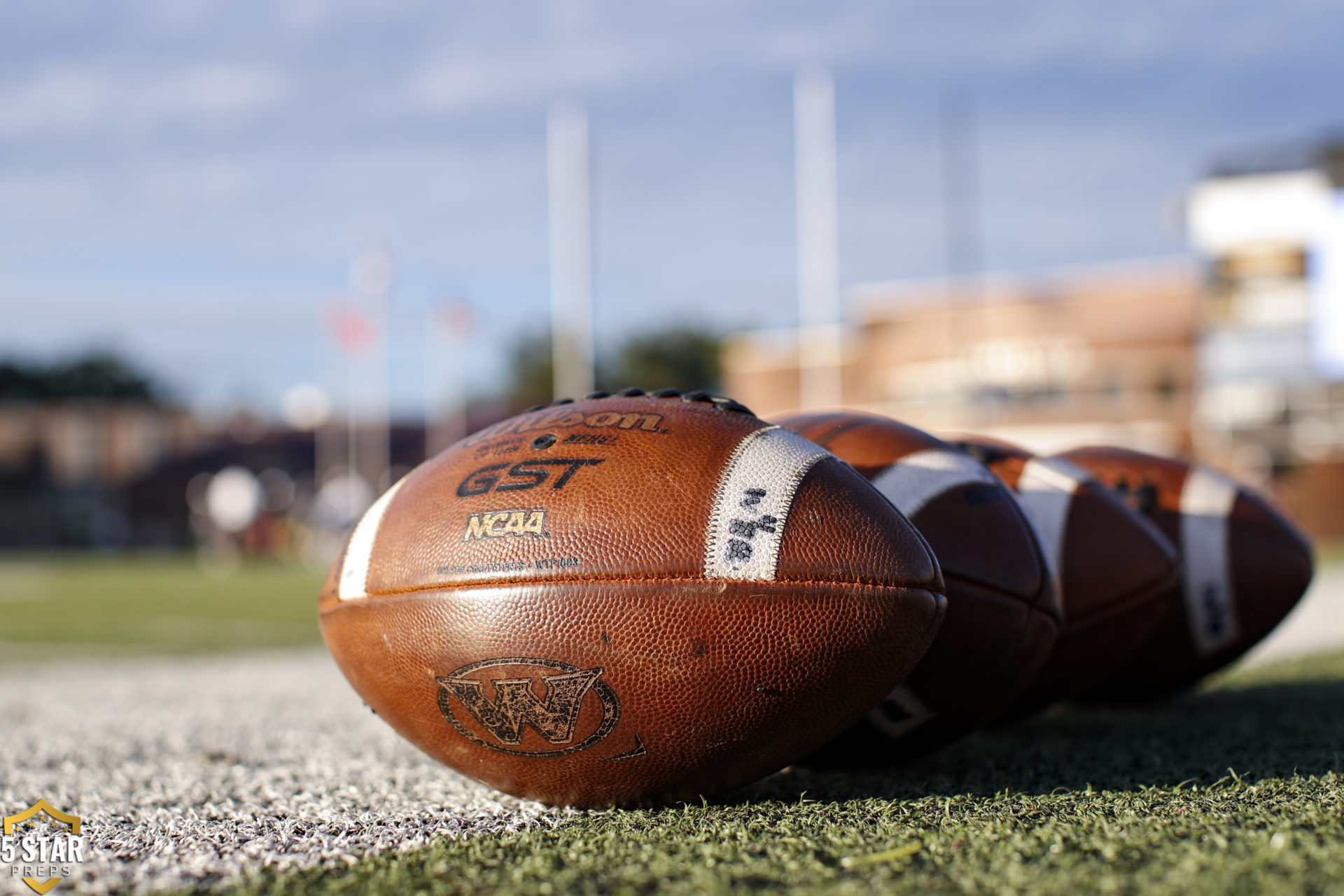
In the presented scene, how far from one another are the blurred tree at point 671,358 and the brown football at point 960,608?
4862 cm

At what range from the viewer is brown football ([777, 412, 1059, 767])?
2.19 meters

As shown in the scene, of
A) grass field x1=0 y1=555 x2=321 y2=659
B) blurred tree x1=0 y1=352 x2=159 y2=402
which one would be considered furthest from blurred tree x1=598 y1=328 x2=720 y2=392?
grass field x1=0 y1=555 x2=321 y2=659

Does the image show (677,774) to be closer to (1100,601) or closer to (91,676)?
(1100,601)

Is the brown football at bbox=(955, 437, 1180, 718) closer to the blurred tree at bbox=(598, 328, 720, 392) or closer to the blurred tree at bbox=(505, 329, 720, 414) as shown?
the blurred tree at bbox=(505, 329, 720, 414)

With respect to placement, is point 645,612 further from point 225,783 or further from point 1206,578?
point 1206,578

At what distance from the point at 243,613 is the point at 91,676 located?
15.5 feet

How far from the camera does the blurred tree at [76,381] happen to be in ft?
177

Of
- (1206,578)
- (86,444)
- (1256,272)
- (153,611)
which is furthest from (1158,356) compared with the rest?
(86,444)

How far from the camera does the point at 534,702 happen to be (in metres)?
1.92

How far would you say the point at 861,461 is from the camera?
7.91ft

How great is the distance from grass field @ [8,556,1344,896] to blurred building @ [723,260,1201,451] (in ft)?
72.5

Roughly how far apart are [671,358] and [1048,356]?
26.5m

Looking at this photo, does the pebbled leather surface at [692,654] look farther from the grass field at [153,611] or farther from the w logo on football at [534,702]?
the grass field at [153,611]

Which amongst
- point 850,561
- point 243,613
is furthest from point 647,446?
point 243,613
